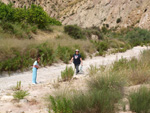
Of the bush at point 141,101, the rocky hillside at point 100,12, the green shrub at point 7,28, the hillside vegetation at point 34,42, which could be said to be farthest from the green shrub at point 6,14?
the rocky hillside at point 100,12

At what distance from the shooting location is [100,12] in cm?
6347

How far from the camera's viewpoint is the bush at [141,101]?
11.3 ft

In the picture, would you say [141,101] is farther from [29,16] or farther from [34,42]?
[29,16]

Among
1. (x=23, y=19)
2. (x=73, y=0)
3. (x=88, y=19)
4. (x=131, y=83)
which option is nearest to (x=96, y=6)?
(x=88, y=19)

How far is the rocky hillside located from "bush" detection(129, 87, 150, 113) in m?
45.8

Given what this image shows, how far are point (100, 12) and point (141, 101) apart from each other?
2466 inches

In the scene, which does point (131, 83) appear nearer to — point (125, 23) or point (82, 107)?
point (82, 107)

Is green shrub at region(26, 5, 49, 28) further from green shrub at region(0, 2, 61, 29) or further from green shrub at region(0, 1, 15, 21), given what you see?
green shrub at region(0, 1, 15, 21)

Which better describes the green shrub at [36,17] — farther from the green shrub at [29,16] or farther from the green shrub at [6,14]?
the green shrub at [6,14]

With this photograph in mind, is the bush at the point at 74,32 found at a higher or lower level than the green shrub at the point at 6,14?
lower

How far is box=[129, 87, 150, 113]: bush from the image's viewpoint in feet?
11.3

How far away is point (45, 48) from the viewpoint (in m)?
12.6

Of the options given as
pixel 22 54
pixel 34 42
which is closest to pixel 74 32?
pixel 34 42

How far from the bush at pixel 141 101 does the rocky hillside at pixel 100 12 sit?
45819mm
